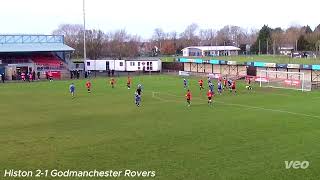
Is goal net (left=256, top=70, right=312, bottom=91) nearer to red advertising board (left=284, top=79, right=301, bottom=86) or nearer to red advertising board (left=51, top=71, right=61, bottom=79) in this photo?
red advertising board (left=284, top=79, right=301, bottom=86)

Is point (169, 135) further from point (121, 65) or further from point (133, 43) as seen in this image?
point (133, 43)

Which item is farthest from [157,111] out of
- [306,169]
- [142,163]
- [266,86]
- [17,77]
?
[17,77]

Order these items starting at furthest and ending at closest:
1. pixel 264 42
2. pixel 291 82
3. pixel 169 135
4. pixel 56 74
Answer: pixel 264 42 → pixel 56 74 → pixel 291 82 → pixel 169 135

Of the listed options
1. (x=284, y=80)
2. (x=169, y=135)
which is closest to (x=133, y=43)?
(x=284, y=80)

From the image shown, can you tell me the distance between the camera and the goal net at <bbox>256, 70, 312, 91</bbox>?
51.2 meters

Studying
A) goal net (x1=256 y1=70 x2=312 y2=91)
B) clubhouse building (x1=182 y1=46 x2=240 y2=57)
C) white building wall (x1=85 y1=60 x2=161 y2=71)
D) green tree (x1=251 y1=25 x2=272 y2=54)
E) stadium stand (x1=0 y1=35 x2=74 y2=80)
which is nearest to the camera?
goal net (x1=256 y1=70 x2=312 y2=91)

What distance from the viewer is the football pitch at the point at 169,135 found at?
61.7 ft

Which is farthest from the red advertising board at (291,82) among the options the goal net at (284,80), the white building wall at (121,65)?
the white building wall at (121,65)

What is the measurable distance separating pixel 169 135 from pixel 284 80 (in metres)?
33.6

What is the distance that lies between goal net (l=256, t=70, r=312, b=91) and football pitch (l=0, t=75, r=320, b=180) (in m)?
7.89

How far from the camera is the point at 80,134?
84.7ft

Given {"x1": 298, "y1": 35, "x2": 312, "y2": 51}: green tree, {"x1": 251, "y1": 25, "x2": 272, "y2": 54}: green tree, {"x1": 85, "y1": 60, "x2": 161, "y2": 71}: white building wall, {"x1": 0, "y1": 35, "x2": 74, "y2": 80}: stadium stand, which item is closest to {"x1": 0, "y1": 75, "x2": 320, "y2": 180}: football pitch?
{"x1": 0, "y1": 35, "x2": 74, "y2": 80}: stadium stand

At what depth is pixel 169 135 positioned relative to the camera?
25250 mm

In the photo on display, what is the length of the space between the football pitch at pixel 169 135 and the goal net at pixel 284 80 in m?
7.89
